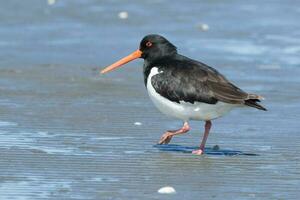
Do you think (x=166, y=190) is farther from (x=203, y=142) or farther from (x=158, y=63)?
(x=158, y=63)

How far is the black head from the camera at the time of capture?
991 centimetres

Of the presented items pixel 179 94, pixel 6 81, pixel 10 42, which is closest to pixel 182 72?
pixel 179 94

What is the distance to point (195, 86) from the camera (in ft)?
30.2

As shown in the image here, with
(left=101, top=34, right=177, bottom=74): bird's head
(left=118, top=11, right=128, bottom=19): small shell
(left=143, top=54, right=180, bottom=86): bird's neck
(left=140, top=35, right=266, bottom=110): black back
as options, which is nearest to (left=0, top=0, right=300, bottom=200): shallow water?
(left=118, top=11, right=128, bottom=19): small shell

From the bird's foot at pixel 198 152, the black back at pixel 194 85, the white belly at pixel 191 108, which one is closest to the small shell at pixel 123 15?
the black back at pixel 194 85

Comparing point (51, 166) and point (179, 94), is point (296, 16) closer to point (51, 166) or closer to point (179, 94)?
point (179, 94)

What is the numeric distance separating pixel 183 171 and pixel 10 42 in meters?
7.66

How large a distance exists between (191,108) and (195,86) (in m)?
0.21

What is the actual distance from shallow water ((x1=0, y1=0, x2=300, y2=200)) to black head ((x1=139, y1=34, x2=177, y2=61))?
2.50 ft

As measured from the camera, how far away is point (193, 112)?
9.27m

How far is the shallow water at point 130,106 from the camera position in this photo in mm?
7945

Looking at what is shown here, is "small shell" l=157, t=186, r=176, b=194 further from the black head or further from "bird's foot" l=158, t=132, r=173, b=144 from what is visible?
the black head

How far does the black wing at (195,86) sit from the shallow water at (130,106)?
498 millimetres

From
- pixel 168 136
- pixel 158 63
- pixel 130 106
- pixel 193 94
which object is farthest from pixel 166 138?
pixel 130 106
